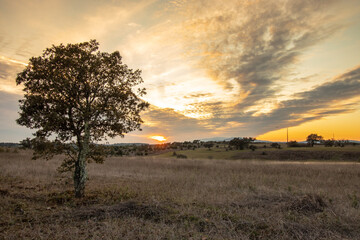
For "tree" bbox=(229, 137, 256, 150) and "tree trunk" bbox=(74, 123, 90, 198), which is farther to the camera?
"tree" bbox=(229, 137, 256, 150)

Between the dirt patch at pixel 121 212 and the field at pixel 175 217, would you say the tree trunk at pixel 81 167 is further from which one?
the dirt patch at pixel 121 212

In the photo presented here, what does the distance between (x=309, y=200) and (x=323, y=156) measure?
52.0 m

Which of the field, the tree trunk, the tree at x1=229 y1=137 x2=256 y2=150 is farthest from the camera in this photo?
the tree at x1=229 y1=137 x2=256 y2=150

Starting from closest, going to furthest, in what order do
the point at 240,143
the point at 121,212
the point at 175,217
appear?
the point at 175,217, the point at 121,212, the point at 240,143


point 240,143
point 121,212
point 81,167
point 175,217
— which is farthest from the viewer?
point 240,143

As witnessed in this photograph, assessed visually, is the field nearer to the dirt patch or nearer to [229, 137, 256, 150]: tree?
the dirt patch

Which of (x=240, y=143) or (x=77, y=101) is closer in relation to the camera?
(x=77, y=101)

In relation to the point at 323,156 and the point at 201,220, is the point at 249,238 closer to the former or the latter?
the point at 201,220

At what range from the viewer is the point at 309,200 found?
9.71 m

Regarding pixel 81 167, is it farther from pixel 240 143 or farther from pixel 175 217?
pixel 240 143

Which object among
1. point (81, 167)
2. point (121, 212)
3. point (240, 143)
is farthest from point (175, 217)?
point (240, 143)

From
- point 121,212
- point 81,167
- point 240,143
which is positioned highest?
point 240,143

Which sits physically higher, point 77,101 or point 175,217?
point 77,101

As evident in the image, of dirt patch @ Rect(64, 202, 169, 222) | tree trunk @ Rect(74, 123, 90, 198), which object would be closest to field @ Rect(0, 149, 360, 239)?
dirt patch @ Rect(64, 202, 169, 222)
